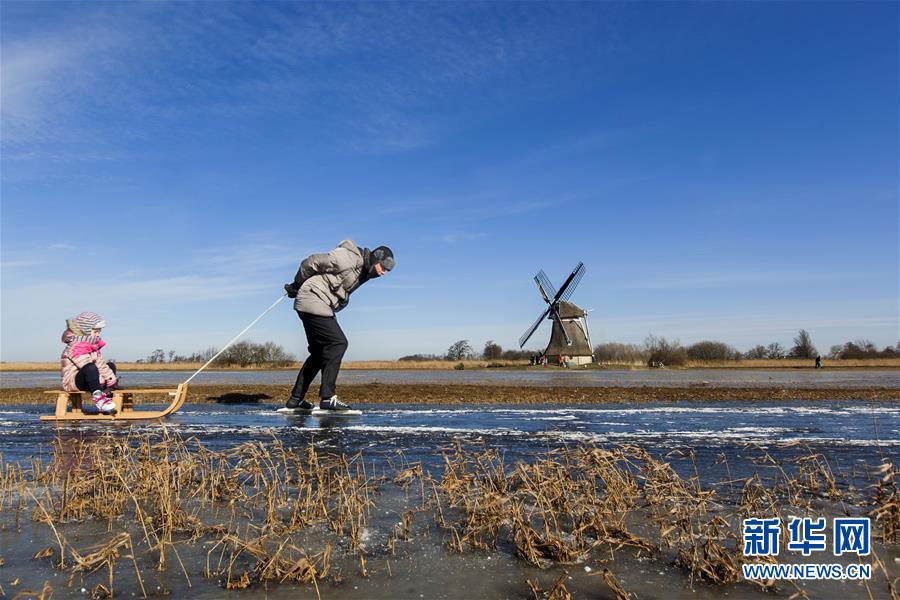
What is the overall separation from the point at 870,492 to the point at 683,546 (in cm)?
227

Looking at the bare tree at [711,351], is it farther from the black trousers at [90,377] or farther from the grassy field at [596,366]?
the black trousers at [90,377]

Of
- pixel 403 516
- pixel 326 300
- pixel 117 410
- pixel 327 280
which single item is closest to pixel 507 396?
pixel 326 300

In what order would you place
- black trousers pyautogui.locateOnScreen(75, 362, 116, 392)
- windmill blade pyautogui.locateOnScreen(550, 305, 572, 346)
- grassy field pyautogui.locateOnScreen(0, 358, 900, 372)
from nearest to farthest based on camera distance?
black trousers pyautogui.locateOnScreen(75, 362, 116, 392), grassy field pyautogui.locateOnScreen(0, 358, 900, 372), windmill blade pyautogui.locateOnScreen(550, 305, 572, 346)

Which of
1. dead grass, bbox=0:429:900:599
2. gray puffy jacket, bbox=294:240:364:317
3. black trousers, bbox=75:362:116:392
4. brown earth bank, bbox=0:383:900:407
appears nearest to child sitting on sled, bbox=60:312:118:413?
black trousers, bbox=75:362:116:392

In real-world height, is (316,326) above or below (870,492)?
above

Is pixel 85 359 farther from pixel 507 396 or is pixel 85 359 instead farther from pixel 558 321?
pixel 558 321

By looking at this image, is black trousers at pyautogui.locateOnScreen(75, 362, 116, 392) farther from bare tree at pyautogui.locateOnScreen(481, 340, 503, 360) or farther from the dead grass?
bare tree at pyautogui.locateOnScreen(481, 340, 503, 360)

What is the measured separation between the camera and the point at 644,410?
12.4m

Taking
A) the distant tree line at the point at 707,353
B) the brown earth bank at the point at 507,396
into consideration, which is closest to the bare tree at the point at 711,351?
the distant tree line at the point at 707,353

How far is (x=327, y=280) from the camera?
1194cm

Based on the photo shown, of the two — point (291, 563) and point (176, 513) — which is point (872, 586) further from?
point (176, 513)

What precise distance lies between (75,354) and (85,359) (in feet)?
0.56

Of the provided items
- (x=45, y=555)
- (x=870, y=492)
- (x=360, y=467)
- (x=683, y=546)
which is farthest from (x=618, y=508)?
(x=45, y=555)

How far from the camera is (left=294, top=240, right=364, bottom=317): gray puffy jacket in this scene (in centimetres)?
1180
